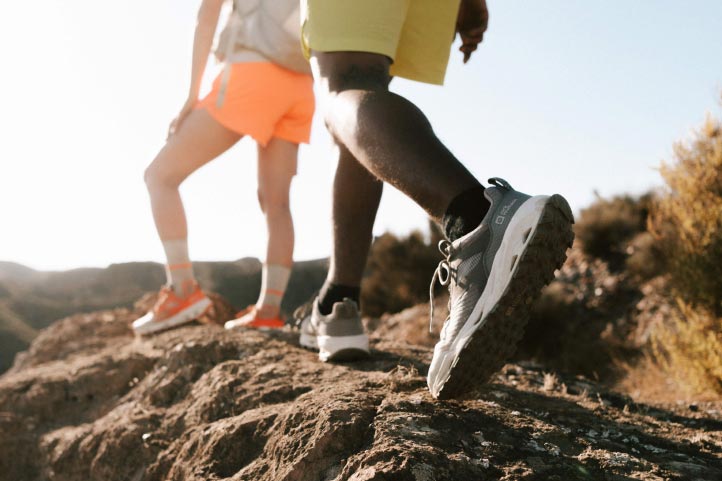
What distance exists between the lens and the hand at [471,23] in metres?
2.15

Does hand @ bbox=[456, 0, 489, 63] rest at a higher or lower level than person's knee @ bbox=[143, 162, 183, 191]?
higher

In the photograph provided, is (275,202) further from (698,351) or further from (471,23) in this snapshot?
(698,351)

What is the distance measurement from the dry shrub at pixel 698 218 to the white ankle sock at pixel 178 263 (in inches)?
142

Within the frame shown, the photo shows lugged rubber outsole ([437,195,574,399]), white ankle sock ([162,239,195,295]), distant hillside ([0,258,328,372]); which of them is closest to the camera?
lugged rubber outsole ([437,195,574,399])

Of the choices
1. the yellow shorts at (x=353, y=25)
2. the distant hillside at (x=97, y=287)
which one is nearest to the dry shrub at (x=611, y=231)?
the distant hillside at (x=97, y=287)

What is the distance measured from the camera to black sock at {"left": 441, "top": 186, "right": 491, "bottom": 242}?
1304 millimetres

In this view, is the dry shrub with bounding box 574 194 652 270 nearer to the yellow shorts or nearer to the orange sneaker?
the orange sneaker

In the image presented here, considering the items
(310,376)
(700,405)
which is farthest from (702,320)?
(310,376)

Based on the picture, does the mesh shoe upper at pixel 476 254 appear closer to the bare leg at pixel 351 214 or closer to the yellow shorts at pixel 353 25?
the yellow shorts at pixel 353 25

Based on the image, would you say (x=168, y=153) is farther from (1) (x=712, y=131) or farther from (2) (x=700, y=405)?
(1) (x=712, y=131)

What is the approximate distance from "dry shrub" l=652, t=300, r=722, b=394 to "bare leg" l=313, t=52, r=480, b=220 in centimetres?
350

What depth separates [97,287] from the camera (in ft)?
54.3

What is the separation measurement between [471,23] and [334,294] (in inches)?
42.6

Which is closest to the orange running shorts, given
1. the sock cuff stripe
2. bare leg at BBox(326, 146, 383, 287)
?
the sock cuff stripe
